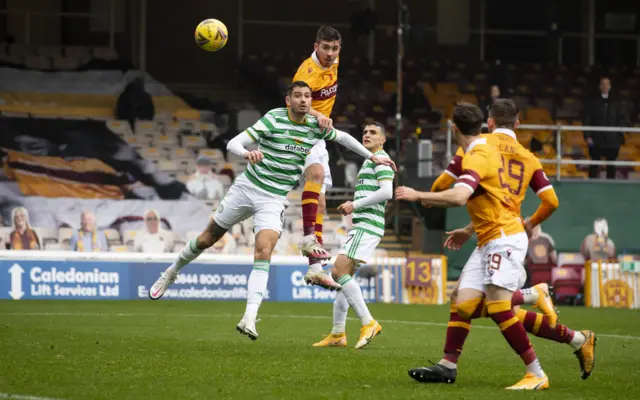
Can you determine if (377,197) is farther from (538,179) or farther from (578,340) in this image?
(578,340)

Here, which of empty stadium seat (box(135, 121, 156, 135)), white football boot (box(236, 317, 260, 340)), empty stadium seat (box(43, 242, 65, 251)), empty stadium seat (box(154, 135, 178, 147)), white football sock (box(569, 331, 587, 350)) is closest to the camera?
white football sock (box(569, 331, 587, 350))

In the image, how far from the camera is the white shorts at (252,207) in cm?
1102

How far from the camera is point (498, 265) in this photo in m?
8.09

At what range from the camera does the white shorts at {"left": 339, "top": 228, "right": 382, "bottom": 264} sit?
38.1ft

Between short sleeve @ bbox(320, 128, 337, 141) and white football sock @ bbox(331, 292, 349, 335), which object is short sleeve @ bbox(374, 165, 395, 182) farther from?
white football sock @ bbox(331, 292, 349, 335)

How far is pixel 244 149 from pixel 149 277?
1039 cm

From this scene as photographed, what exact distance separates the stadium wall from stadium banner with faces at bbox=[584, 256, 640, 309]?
141 centimetres

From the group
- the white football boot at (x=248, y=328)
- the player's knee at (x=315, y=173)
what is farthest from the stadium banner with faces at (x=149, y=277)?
the white football boot at (x=248, y=328)

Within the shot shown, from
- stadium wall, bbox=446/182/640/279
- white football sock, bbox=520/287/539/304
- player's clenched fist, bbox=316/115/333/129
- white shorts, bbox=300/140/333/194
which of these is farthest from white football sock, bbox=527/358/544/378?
stadium wall, bbox=446/182/640/279

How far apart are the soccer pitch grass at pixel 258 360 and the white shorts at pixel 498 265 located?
0.74 metres

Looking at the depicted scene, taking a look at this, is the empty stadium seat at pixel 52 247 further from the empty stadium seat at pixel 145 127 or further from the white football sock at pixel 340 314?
the white football sock at pixel 340 314

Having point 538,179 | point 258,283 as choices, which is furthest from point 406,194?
point 258,283

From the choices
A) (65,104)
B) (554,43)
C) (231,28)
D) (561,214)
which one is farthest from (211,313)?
(554,43)

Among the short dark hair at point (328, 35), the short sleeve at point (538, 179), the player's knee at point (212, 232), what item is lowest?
the player's knee at point (212, 232)
